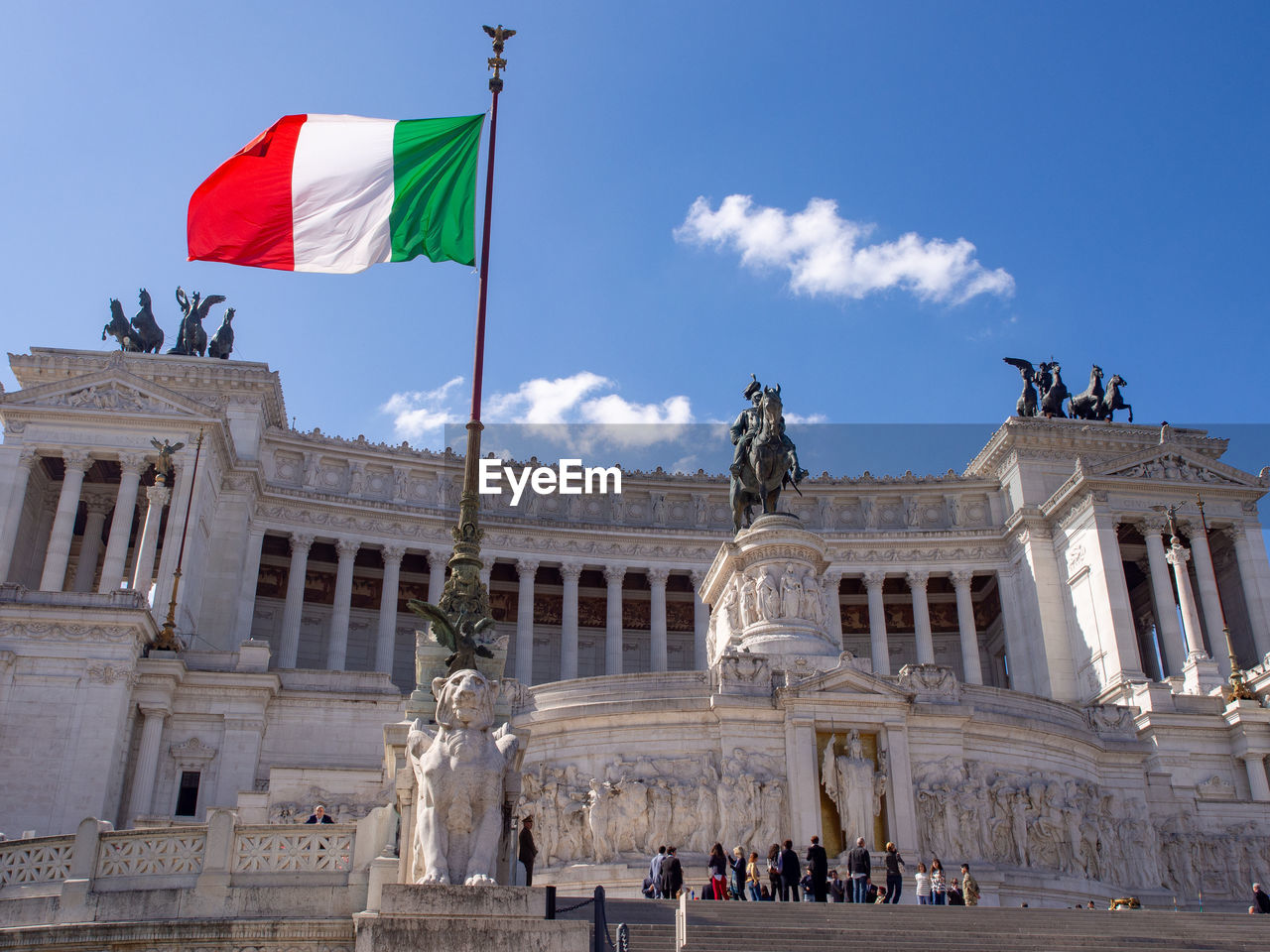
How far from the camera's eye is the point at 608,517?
62.1m

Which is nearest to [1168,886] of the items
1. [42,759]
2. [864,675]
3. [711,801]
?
[864,675]

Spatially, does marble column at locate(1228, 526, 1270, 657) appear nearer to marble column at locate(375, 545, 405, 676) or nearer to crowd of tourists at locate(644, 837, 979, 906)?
crowd of tourists at locate(644, 837, 979, 906)

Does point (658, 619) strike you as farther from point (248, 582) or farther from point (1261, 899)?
point (1261, 899)

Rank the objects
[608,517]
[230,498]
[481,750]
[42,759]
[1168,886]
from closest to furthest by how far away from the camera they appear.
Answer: [481,750]
[1168,886]
[42,759]
[230,498]
[608,517]

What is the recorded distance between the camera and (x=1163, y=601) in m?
52.3

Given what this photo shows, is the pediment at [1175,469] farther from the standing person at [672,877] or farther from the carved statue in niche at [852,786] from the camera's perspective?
the standing person at [672,877]

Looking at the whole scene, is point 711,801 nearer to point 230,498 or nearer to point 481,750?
point 481,750

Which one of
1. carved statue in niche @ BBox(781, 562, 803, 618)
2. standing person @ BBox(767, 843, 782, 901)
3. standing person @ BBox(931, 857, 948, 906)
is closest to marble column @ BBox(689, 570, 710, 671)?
carved statue in niche @ BBox(781, 562, 803, 618)

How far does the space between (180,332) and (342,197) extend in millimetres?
39258

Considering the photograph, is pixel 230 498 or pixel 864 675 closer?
pixel 864 675

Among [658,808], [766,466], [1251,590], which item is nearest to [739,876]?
[658,808]

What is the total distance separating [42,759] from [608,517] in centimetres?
3158

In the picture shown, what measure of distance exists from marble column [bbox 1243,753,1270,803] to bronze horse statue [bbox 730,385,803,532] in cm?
1623

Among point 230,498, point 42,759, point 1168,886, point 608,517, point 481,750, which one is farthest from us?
point 608,517
